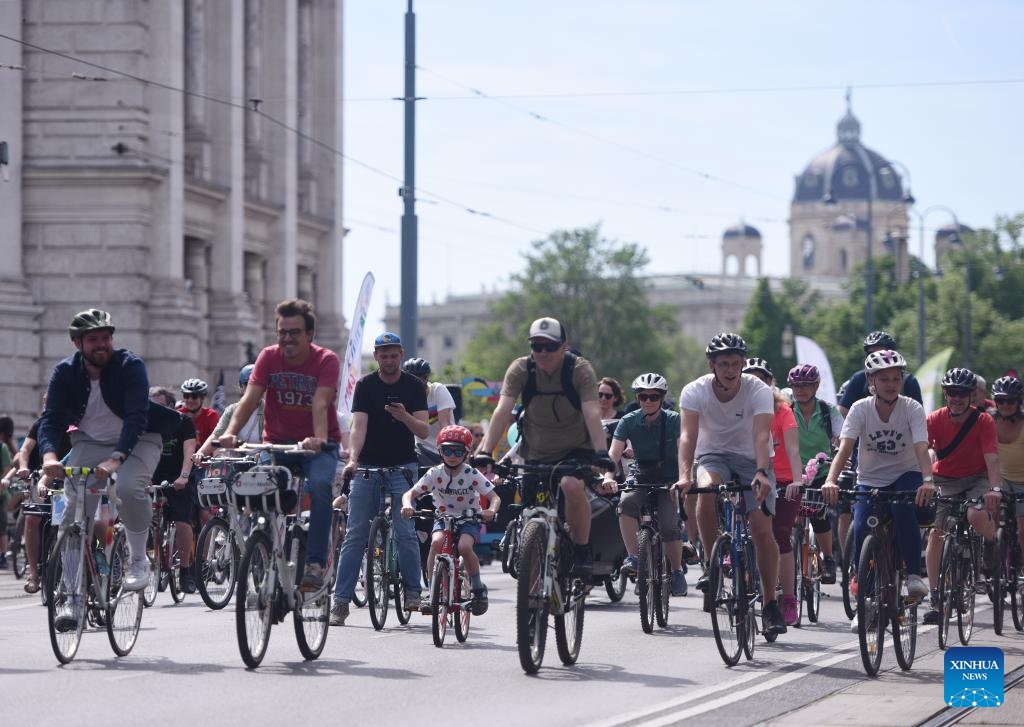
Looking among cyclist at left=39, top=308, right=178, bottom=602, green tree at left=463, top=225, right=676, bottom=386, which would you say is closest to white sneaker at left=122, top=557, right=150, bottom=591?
cyclist at left=39, top=308, right=178, bottom=602

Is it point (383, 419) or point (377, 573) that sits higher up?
point (383, 419)

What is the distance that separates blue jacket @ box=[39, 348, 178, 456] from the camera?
35.8ft

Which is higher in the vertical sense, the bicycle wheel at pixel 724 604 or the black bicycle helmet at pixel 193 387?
the black bicycle helmet at pixel 193 387

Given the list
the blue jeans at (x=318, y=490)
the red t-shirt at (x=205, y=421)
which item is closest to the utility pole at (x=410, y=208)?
the red t-shirt at (x=205, y=421)

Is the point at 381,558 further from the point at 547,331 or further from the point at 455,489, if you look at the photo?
the point at 547,331

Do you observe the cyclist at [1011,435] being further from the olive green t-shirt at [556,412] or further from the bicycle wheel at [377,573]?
the bicycle wheel at [377,573]

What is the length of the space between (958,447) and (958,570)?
3.29ft

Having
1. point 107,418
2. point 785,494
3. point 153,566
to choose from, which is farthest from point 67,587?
point 153,566

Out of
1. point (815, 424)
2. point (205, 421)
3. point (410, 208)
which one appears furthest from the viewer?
Answer: point (410, 208)

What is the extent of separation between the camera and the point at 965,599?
43.2 feet

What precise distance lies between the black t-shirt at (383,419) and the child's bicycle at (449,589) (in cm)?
57

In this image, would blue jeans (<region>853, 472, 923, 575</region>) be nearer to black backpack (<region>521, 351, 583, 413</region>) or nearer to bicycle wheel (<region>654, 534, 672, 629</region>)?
black backpack (<region>521, 351, 583, 413</region>)

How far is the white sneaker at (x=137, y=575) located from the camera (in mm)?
→ 11328

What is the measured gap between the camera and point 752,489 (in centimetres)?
1176
